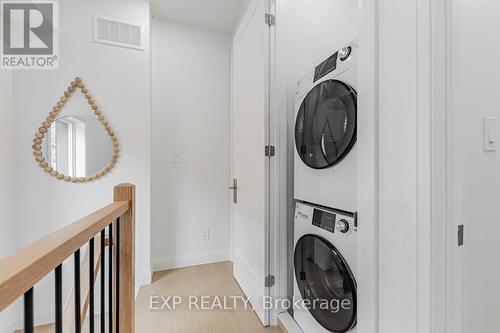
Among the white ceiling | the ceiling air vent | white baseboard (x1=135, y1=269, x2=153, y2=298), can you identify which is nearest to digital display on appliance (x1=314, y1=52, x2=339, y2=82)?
the white ceiling

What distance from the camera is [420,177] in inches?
28.2

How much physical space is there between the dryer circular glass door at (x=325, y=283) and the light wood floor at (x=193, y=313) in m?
0.51

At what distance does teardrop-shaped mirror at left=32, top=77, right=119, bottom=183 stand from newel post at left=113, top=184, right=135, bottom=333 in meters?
1.15

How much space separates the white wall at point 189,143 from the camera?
8.72ft

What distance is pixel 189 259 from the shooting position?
2754 mm

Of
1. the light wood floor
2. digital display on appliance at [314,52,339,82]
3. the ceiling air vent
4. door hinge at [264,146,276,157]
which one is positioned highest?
the ceiling air vent

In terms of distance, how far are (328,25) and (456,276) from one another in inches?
67.1

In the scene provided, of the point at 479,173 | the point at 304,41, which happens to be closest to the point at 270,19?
the point at 304,41

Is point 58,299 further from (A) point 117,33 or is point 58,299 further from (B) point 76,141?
(A) point 117,33

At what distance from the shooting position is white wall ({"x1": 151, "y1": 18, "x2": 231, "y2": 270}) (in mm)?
2658

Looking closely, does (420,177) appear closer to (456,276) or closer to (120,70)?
(456,276)

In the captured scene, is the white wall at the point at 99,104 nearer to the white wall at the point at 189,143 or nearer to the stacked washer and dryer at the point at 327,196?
the white wall at the point at 189,143

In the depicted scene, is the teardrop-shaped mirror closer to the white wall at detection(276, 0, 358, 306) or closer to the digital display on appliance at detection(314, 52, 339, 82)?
the white wall at detection(276, 0, 358, 306)

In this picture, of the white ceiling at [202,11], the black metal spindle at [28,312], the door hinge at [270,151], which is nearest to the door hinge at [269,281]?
the door hinge at [270,151]
